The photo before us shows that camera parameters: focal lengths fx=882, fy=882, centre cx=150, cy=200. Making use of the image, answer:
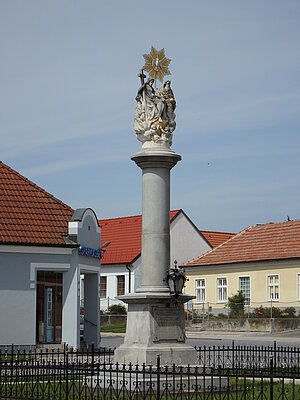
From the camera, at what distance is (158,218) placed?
1842cm

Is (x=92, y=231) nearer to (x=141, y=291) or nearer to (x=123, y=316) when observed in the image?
(x=141, y=291)

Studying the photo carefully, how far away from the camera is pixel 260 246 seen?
49312 mm

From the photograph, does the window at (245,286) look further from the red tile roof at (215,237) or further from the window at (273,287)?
the red tile roof at (215,237)

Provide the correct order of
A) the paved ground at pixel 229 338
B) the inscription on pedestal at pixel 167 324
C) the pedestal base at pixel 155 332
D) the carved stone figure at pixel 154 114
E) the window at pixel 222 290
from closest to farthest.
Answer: the pedestal base at pixel 155 332 → the inscription on pedestal at pixel 167 324 → the carved stone figure at pixel 154 114 → the paved ground at pixel 229 338 → the window at pixel 222 290

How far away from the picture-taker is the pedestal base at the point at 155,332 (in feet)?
58.1

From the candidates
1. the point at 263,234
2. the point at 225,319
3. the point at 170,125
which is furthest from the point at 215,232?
the point at 170,125

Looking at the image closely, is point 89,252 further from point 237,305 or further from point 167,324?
point 237,305

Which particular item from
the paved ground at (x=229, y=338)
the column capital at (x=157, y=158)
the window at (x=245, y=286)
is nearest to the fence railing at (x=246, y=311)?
the window at (x=245, y=286)

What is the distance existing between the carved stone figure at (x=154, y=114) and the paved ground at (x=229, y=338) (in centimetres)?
1636

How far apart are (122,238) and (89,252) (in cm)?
2820

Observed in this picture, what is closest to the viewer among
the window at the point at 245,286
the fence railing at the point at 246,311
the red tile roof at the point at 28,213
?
the red tile roof at the point at 28,213

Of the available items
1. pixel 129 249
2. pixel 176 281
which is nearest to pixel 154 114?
pixel 176 281

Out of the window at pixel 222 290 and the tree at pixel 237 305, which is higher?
the window at pixel 222 290

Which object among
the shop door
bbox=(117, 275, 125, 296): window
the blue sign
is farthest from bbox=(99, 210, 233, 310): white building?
the shop door
